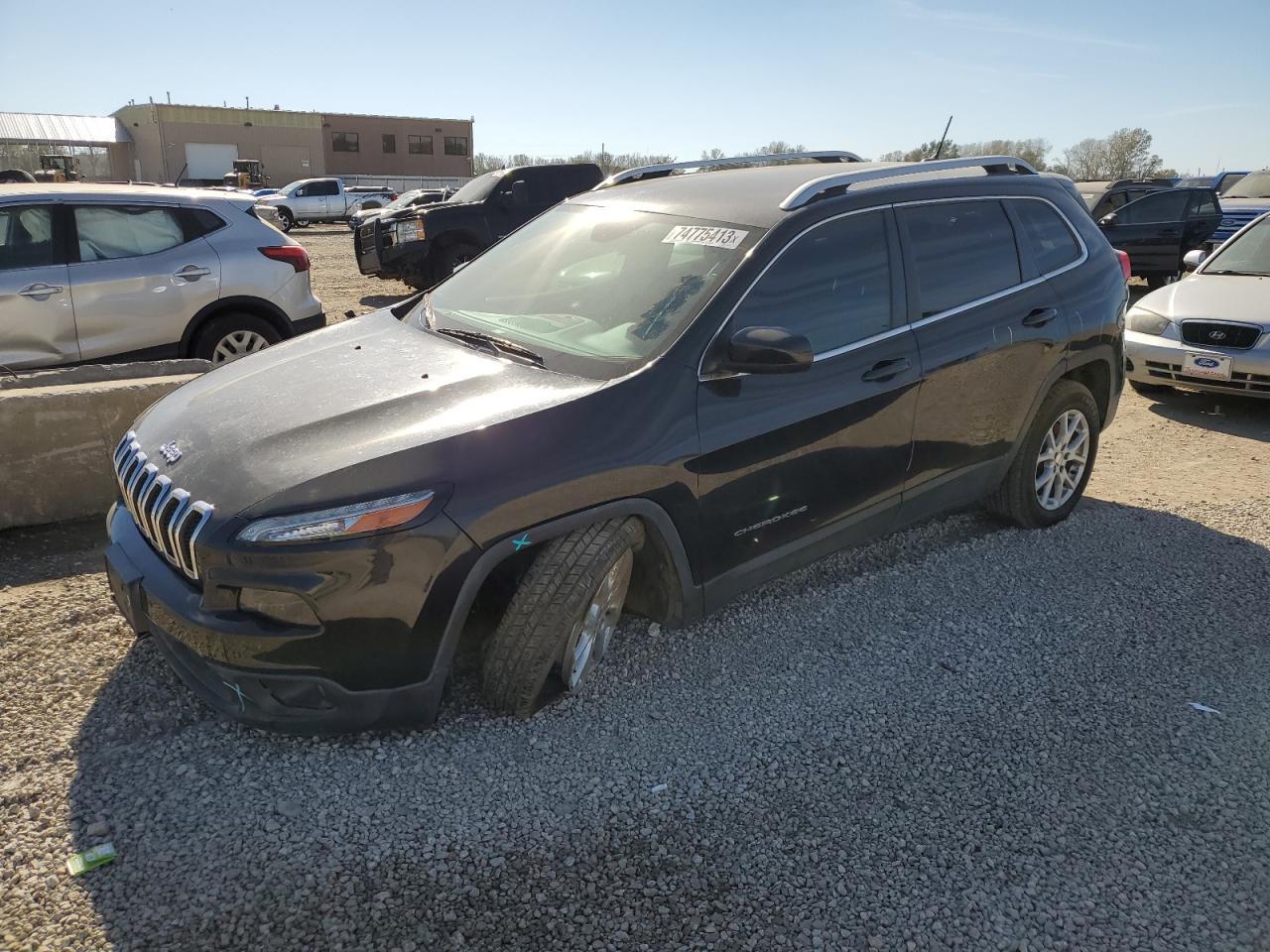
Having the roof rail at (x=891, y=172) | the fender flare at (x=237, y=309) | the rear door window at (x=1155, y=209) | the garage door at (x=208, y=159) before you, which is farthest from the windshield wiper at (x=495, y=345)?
the garage door at (x=208, y=159)

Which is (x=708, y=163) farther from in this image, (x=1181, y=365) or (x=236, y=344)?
(x=1181, y=365)

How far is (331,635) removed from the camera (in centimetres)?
255

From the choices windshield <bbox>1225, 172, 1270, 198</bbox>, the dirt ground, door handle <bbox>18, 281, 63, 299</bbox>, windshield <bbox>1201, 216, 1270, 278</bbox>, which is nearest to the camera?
door handle <bbox>18, 281, 63, 299</bbox>

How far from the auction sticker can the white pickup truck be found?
3314 centimetres

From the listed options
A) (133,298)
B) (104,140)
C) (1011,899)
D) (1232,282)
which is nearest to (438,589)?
(1011,899)

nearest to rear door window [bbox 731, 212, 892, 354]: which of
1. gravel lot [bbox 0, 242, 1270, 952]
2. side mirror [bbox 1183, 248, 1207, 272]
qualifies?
gravel lot [bbox 0, 242, 1270, 952]

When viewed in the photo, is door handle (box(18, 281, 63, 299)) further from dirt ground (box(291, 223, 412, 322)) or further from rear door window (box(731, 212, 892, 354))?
rear door window (box(731, 212, 892, 354))

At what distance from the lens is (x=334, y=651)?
2570mm

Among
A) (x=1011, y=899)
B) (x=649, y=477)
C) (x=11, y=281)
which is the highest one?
(x=11, y=281)

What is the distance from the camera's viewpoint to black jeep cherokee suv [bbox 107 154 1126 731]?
2580mm

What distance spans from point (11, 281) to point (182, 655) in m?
4.53

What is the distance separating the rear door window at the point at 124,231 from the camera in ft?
20.3

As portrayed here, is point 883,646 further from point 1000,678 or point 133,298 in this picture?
point 133,298

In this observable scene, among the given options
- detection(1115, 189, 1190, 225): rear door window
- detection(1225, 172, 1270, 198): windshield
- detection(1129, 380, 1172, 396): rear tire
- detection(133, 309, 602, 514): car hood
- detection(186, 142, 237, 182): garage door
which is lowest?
detection(1129, 380, 1172, 396): rear tire
